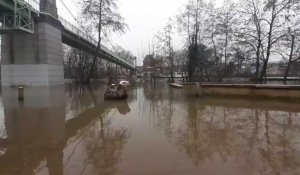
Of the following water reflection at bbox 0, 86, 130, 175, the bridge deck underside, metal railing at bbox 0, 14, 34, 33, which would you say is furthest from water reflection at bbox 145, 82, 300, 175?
the bridge deck underside

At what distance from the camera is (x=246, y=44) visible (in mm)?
34312

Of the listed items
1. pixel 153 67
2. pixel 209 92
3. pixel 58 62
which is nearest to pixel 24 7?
pixel 58 62

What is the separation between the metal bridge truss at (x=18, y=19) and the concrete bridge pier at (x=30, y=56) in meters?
1.67

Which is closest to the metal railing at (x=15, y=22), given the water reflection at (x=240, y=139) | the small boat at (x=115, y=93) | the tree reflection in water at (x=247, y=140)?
the small boat at (x=115, y=93)

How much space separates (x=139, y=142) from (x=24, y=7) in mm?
28039

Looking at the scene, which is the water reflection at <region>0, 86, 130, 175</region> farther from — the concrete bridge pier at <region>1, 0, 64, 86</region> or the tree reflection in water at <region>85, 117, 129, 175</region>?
the concrete bridge pier at <region>1, 0, 64, 86</region>

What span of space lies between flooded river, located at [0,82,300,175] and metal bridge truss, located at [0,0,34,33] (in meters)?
21.1

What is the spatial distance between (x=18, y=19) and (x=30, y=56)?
14.1 feet

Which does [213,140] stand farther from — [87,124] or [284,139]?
[87,124]

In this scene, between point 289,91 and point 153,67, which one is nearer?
point 289,91

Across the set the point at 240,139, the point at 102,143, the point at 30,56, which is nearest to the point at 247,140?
the point at 240,139

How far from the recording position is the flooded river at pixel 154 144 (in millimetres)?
6109

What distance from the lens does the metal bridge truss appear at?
105ft

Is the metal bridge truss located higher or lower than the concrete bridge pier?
higher
